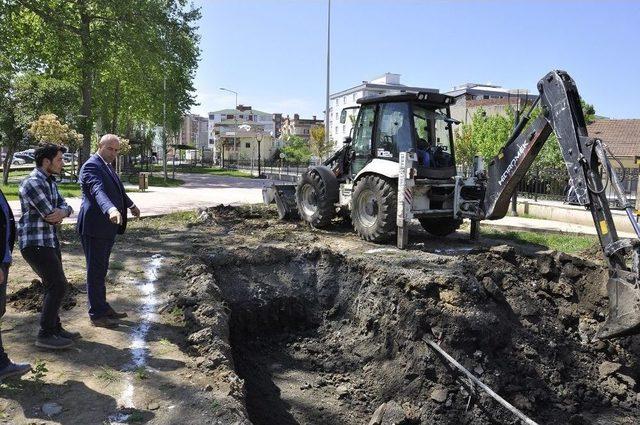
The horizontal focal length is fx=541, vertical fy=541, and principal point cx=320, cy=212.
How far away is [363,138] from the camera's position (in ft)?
33.8

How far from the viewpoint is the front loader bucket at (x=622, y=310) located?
5.15m

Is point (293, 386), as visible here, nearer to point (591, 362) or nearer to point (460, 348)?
point (460, 348)

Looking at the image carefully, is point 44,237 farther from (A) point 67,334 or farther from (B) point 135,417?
(B) point 135,417

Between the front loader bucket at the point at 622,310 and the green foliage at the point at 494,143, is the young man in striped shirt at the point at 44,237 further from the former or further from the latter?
the green foliage at the point at 494,143

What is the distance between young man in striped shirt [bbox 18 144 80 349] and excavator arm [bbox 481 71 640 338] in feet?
17.1

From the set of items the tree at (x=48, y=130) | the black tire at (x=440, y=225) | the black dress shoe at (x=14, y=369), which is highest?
the tree at (x=48, y=130)

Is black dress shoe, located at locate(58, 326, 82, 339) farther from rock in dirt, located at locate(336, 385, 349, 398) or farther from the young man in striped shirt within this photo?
rock in dirt, located at locate(336, 385, 349, 398)

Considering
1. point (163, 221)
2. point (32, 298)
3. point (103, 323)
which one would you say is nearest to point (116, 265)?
point (32, 298)

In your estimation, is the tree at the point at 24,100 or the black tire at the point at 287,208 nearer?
the black tire at the point at 287,208

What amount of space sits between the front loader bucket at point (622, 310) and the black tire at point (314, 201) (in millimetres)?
5852

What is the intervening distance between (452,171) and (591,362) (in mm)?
4739

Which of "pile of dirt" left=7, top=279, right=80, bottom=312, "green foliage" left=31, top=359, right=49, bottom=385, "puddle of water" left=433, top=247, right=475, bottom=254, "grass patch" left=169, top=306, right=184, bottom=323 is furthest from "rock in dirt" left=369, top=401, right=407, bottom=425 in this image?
"puddle of water" left=433, top=247, right=475, bottom=254

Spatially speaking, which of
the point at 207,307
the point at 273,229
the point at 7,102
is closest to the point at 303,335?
the point at 207,307

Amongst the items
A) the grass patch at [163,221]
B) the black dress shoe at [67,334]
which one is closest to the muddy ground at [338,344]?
the black dress shoe at [67,334]
